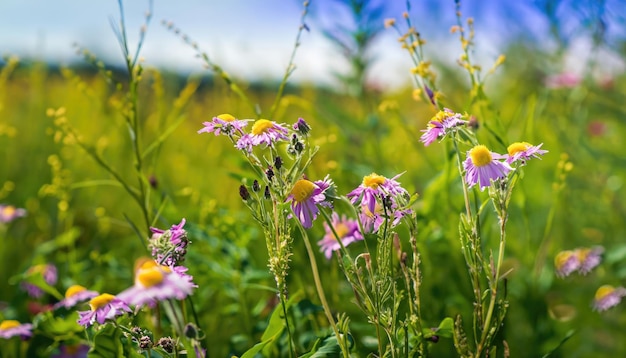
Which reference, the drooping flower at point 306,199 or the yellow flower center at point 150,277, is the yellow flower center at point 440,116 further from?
the yellow flower center at point 150,277

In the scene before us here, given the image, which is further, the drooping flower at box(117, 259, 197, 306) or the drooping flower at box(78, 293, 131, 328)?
Result: the drooping flower at box(78, 293, 131, 328)

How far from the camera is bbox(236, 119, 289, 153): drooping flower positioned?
80 cm

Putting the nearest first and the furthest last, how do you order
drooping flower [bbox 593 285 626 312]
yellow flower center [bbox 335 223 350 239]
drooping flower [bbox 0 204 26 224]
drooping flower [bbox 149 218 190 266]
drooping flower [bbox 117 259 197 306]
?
drooping flower [bbox 117 259 197 306]
drooping flower [bbox 149 218 190 266]
yellow flower center [bbox 335 223 350 239]
drooping flower [bbox 593 285 626 312]
drooping flower [bbox 0 204 26 224]

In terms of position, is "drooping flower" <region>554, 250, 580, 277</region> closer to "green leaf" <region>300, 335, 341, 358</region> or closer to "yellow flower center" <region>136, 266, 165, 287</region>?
"green leaf" <region>300, 335, 341, 358</region>

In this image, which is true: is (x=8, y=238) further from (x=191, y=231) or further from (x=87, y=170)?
(x=191, y=231)

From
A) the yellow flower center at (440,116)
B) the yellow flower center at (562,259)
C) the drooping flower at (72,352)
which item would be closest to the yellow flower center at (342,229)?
the yellow flower center at (440,116)

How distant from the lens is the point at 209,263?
145 cm

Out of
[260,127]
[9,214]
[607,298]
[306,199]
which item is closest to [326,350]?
[306,199]

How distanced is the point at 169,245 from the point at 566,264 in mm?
977

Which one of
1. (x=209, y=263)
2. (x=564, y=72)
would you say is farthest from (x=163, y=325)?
(x=564, y=72)

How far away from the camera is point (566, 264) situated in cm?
A: 142

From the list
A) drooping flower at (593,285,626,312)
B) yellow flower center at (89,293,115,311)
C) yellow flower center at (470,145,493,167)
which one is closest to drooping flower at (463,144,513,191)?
yellow flower center at (470,145,493,167)

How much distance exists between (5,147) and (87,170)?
0.41 m

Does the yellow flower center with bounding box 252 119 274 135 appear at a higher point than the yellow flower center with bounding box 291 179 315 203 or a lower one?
higher
